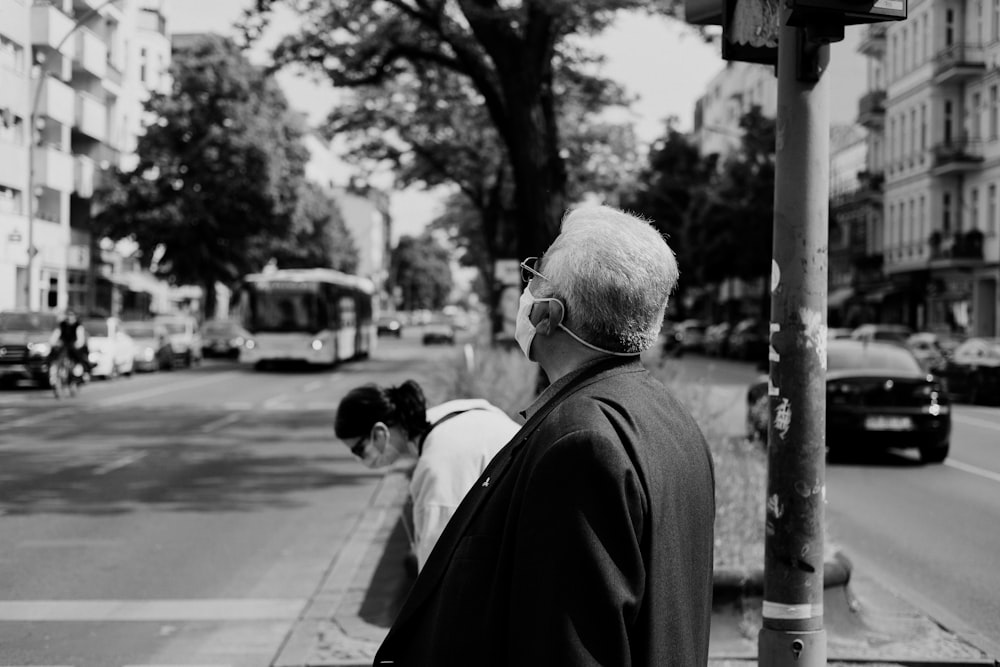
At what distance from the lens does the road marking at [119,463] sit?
14.2 metres

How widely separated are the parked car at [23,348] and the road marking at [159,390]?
7.12 feet

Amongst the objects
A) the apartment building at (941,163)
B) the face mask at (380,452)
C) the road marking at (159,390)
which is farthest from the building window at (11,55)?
the apartment building at (941,163)

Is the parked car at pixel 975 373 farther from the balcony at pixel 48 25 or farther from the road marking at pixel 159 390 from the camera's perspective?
the balcony at pixel 48 25

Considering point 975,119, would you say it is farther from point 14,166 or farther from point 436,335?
point 436,335

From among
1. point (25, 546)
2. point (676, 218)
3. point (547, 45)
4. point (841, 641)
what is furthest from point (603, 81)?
point (676, 218)

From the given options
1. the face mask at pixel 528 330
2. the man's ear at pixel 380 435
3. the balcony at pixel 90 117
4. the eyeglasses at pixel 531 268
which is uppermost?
the balcony at pixel 90 117

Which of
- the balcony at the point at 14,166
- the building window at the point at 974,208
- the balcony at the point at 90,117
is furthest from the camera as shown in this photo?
the building window at the point at 974,208

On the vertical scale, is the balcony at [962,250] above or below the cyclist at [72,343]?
above

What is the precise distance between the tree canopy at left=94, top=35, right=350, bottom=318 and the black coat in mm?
54020

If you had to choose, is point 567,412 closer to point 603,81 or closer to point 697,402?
point 697,402

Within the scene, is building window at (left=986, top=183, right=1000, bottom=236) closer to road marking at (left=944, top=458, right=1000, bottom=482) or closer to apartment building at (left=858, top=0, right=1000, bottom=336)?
apartment building at (left=858, top=0, right=1000, bottom=336)

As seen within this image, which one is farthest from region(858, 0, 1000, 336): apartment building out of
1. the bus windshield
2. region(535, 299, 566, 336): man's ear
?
region(535, 299, 566, 336): man's ear

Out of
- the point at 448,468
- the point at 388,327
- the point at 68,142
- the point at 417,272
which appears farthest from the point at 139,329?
the point at 417,272

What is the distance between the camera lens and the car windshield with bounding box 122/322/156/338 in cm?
3953
